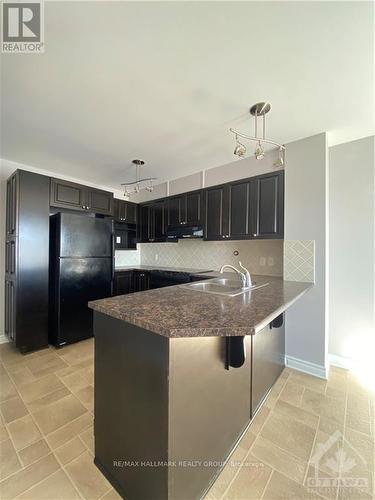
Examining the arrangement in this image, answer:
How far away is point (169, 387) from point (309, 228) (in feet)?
6.82

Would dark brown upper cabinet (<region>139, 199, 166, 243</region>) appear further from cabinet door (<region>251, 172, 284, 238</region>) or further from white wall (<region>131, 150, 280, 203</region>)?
cabinet door (<region>251, 172, 284, 238</region>)

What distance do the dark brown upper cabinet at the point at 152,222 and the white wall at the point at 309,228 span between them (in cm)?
211

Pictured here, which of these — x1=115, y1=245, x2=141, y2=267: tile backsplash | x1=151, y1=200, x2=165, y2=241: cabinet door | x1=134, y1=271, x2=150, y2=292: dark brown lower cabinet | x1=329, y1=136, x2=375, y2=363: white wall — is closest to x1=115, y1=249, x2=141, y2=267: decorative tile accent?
x1=115, y1=245, x2=141, y2=267: tile backsplash

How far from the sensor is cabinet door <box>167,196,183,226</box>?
3.47 metres

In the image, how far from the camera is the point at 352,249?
229cm

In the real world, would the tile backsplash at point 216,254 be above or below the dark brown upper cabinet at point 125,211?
below

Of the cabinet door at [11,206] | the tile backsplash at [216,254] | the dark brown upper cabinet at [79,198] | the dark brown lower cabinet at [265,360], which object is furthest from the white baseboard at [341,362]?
the cabinet door at [11,206]

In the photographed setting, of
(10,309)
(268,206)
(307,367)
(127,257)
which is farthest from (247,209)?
(10,309)

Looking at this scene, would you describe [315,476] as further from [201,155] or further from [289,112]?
[201,155]

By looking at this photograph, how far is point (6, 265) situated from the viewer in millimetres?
2809

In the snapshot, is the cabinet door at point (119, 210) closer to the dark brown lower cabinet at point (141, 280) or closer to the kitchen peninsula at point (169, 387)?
the dark brown lower cabinet at point (141, 280)

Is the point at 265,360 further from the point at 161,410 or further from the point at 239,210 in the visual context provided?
the point at 239,210

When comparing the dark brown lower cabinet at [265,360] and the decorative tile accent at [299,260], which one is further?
the decorative tile accent at [299,260]

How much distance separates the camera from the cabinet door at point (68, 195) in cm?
277
